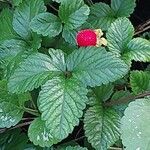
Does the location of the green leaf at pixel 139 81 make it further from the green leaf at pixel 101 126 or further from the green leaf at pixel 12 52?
the green leaf at pixel 12 52

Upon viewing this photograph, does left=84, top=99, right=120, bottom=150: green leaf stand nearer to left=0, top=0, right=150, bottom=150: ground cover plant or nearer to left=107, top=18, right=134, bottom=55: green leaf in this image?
left=0, top=0, right=150, bottom=150: ground cover plant

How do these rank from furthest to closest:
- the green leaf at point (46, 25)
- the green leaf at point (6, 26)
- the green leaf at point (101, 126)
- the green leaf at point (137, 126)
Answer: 1. the green leaf at point (6, 26)
2. the green leaf at point (46, 25)
3. the green leaf at point (101, 126)
4. the green leaf at point (137, 126)

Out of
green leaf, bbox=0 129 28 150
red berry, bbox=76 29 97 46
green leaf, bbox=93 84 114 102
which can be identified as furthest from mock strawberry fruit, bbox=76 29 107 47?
green leaf, bbox=0 129 28 150

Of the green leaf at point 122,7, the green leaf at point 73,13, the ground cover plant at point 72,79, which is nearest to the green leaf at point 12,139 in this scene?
the ground cover plant at point 72,79

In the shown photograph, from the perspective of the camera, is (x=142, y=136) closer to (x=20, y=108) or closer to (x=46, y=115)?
(x=46, y=115)

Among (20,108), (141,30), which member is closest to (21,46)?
(20,108)

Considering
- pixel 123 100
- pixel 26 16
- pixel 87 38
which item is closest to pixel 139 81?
pixel 123 100
